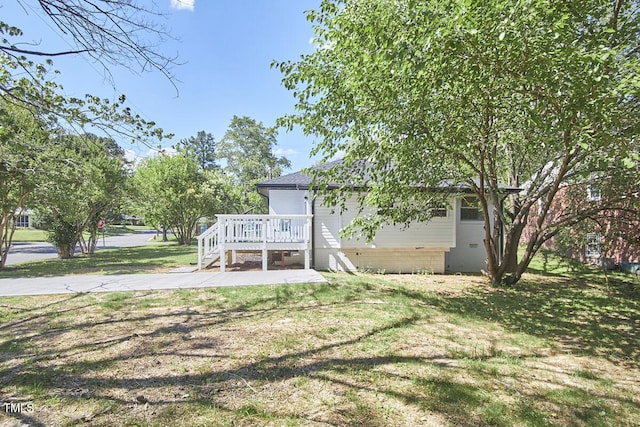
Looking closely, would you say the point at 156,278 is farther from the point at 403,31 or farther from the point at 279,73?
the point at 403,31

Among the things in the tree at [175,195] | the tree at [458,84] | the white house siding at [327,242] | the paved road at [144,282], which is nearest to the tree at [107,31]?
the tree at [458,84]

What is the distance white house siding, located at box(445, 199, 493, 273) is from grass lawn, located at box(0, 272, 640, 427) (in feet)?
16.3

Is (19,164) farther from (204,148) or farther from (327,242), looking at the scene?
(204,148)

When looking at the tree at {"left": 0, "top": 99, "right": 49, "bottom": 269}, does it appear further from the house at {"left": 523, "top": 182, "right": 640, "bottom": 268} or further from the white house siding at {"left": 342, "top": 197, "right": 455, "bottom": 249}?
the house at {"left": 523, "top": 182, "right": 640, "bottom": 268}

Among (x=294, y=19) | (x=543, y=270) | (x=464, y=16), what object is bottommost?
(x=543, y=270)

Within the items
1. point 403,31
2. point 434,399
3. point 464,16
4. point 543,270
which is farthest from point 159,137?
point 543,270

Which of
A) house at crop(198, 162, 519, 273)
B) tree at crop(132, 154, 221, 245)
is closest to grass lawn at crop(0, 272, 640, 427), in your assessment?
house at crop(198, 162, 519, 273)

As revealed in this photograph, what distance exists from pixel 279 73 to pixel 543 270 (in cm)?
1189

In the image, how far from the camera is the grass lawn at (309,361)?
2.49m

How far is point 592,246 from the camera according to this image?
11.0 metres

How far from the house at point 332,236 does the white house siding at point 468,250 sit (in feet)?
0.13

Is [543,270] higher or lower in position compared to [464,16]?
lower

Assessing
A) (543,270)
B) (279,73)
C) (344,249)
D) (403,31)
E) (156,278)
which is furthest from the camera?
(543,270)

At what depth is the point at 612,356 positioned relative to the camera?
3.93 metres
